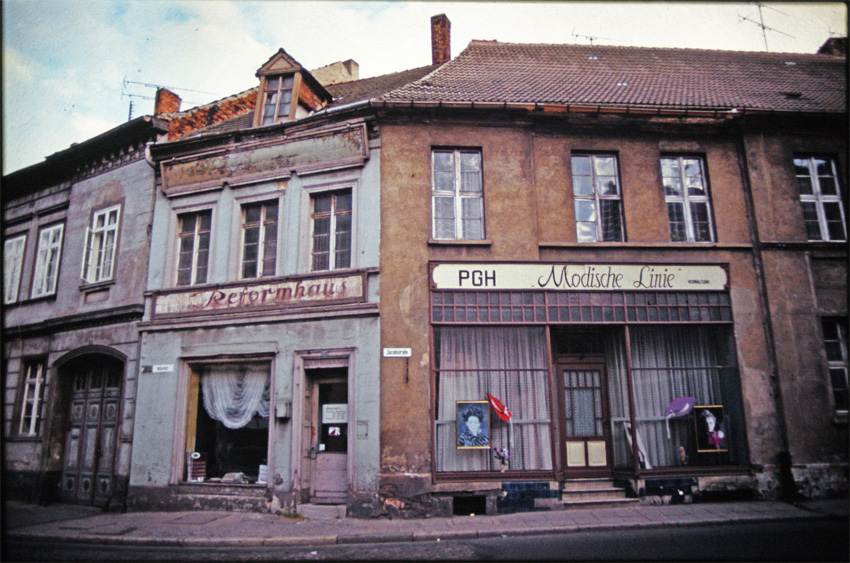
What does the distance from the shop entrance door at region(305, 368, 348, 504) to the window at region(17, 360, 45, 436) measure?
818cm

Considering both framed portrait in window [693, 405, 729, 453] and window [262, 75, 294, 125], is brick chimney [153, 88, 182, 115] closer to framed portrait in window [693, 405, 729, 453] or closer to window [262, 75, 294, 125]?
window [262, 75, 294, 125]

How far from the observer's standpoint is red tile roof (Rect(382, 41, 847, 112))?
11820 mm

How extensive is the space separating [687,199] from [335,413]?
859 centimetres

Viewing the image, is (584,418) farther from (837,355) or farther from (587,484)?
(837,355)

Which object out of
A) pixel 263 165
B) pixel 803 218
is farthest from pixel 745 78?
pixel 263 165

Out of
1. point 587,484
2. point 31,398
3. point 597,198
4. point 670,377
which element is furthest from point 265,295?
point 670,377

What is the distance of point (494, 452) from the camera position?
411 inches

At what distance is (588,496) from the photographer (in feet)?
33.2

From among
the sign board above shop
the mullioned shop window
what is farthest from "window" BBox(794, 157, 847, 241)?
the mullioned shop window

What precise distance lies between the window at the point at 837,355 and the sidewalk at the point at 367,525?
2.15 m

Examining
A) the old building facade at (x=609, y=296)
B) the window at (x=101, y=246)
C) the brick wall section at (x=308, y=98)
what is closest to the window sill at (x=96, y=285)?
the window at (x=101, y=246)

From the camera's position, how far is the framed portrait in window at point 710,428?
35.0ft

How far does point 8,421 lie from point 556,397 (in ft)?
46.6

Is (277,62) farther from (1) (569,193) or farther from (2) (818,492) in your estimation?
(2) (818,492)
